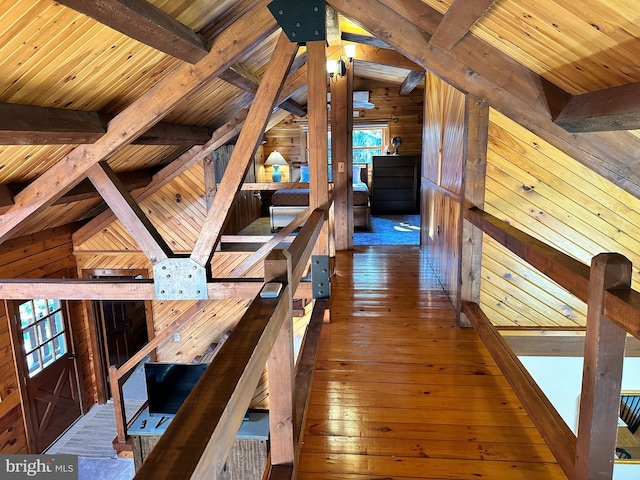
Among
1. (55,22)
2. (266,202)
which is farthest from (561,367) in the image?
(266,202)

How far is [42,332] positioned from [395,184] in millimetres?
6453

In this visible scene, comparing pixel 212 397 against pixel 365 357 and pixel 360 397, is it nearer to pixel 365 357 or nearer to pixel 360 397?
pixel 360 397

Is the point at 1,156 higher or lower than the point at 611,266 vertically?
higher

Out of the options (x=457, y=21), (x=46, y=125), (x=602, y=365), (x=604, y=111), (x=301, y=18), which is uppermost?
(x=301, y=18)

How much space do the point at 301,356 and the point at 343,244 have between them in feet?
10.4

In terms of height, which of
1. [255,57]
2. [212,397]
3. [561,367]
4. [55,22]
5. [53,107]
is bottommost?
[561,367]

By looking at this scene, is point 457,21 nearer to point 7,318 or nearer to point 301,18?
point 301,18

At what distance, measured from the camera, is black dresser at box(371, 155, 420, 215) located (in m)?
8.69

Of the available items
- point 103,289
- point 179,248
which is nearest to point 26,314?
point 179,248

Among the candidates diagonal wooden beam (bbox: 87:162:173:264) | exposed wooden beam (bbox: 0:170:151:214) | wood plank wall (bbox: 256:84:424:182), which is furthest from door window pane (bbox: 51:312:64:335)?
wood plank wall (bbox: 256:84:424:182)

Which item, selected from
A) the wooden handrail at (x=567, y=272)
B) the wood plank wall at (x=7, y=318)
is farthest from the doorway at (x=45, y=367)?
the wooden handrail at (x=567, y=272)

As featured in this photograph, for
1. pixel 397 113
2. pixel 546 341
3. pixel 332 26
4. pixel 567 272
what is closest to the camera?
pixel 567 272

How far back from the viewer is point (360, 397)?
237 centimetres

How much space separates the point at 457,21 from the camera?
7.75ft
